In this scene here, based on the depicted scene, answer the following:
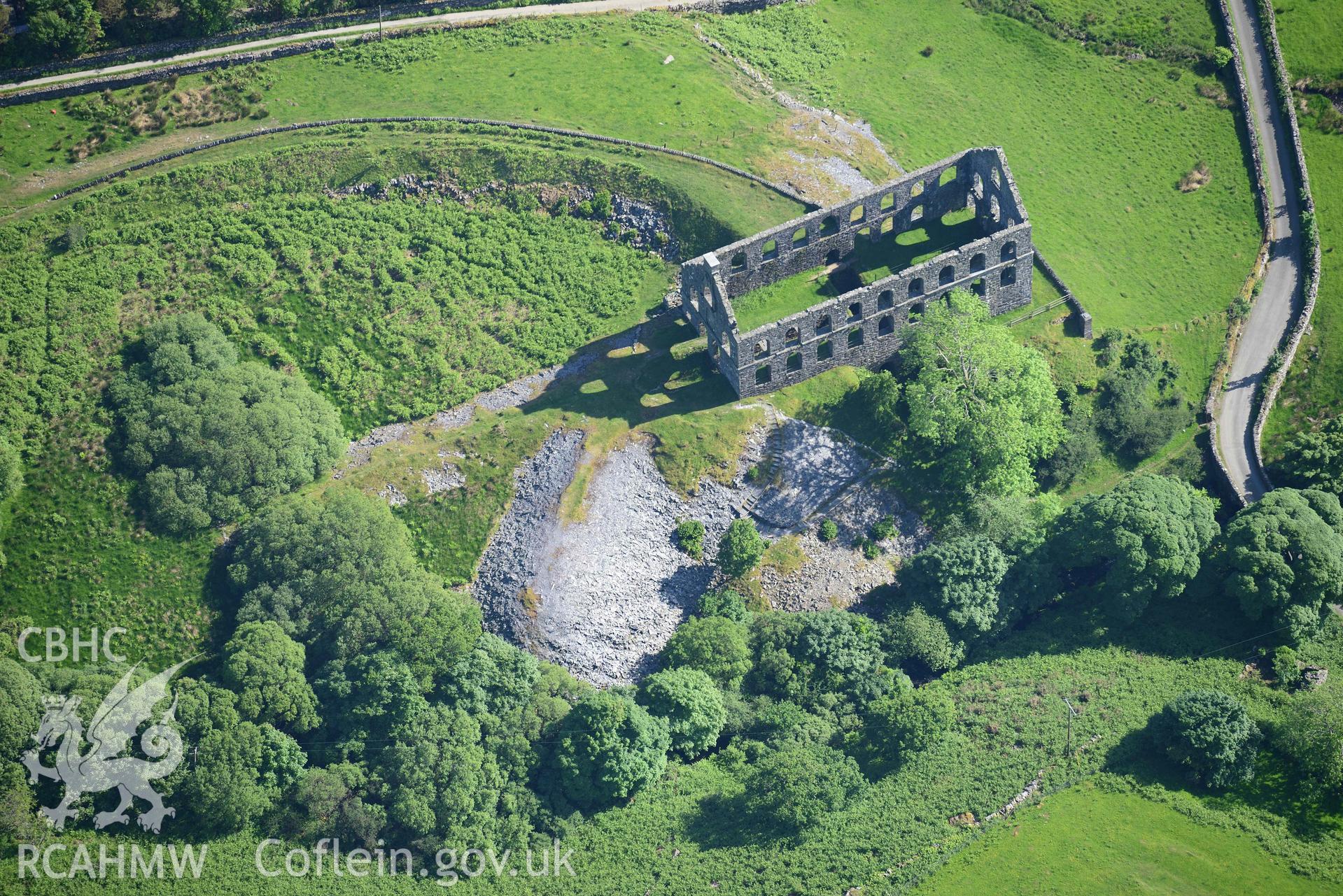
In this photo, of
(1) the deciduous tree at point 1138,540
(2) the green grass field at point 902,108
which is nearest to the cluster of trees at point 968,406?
(1) the deciduous tree at point 1138,540

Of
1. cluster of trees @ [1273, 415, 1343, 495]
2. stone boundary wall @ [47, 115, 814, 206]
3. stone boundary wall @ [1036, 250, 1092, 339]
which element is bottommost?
cluster of trees @ [1273, 415, 1343, 495]

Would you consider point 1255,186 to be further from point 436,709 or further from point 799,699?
point 436,709

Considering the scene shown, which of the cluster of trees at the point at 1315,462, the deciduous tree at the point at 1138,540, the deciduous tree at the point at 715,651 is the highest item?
the cluster of trees at the point at 1315,462

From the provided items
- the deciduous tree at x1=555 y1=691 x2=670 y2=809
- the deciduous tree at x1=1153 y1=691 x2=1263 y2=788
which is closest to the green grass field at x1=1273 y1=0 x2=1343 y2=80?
the deciduous tree at x1=1153 y1=691 x2=1263 y2=788

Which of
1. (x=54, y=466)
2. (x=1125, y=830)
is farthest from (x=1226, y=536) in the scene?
(x=54, y=466)

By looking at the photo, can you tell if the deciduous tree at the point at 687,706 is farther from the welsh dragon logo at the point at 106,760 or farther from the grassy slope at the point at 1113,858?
the welsh dragon logo at the point at 106,760

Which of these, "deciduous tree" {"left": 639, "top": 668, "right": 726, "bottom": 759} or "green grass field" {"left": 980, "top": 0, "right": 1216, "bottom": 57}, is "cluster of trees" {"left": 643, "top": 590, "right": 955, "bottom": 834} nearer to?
"deciduous tree" {"left": 639, "top": 668, "right": 726, "bottom": 759}
